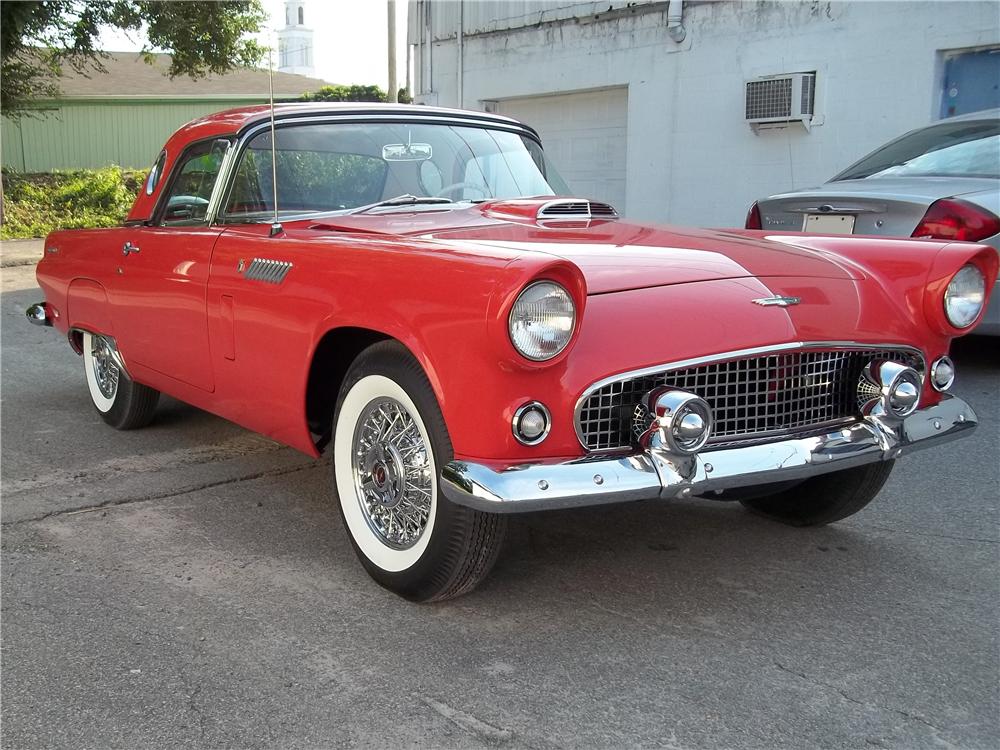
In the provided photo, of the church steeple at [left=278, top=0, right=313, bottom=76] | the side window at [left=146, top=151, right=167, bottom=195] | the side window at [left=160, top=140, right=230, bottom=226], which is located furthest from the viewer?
the side window at [left=146, top=151, right=167, bottom=195]

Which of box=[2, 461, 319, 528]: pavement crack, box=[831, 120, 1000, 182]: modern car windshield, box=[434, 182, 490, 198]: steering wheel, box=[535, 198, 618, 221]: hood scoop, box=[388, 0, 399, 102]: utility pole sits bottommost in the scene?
box=[2, 461, 319, 528]: pavement crack

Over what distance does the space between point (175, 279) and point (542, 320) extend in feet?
7.02

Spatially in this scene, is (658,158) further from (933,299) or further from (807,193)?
(933,299)

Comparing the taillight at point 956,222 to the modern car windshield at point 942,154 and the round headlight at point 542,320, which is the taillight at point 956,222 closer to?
the modern car windshield at point 942,154

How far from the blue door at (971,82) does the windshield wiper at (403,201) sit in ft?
20.4

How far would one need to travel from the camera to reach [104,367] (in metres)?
5.27

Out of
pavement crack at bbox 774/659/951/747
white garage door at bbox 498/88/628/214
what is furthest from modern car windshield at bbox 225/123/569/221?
white garage door at bbox 498/88/628/214

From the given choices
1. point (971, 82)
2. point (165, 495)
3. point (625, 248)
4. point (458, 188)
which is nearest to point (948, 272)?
point (625, 248)

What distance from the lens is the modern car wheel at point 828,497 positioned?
3.53 metres

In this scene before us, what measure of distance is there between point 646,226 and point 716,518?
1127 millimetres

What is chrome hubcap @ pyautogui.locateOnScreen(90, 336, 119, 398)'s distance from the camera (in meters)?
5.17

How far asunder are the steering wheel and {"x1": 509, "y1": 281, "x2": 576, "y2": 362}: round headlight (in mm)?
1608

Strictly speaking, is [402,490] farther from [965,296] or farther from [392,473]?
[965,296]

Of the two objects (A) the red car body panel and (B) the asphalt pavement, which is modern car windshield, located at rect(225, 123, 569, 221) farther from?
(B) the asphalt pavement
